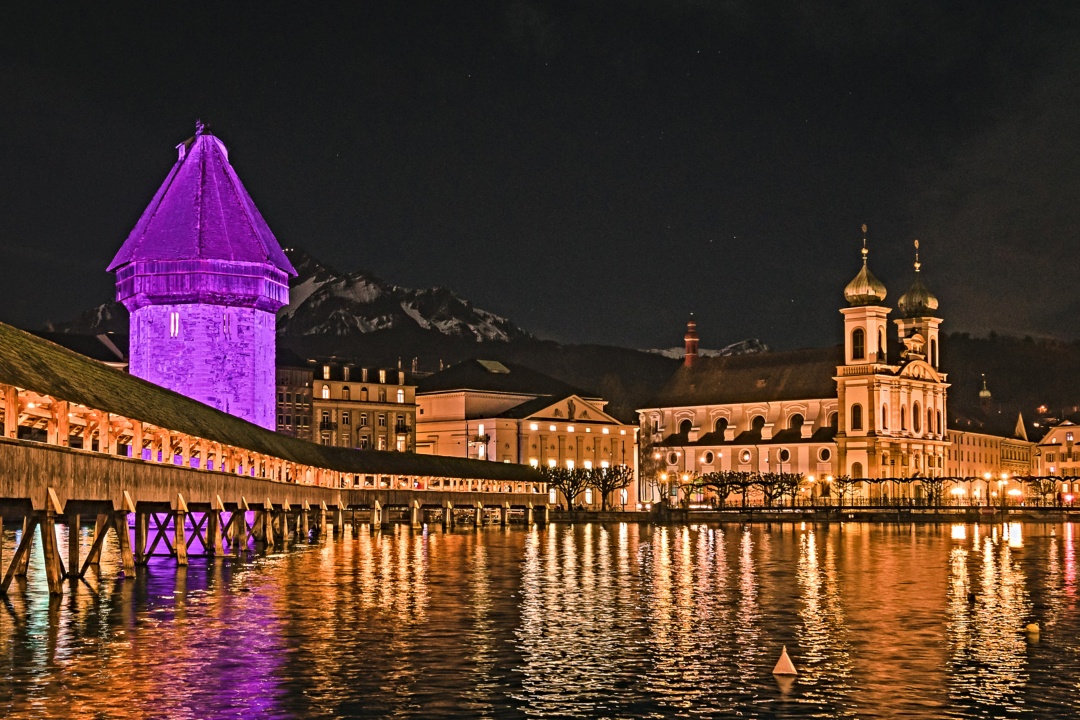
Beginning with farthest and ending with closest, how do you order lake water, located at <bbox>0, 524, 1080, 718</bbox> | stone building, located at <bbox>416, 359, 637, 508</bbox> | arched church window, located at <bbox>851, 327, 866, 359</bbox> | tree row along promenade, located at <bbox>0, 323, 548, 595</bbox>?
arched church window, located at <bbox>851, 327, 866, 359</bbox> < stone building, located at <bbox>416, 359, 637, 508</bbox> < tree row along promenade, located at <bbox>0, 323, 548, 595</bbox> < lake water, located at <bbox>0, 524, 1080, 718</bbox>

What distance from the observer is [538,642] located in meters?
32.9

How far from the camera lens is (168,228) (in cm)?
10119

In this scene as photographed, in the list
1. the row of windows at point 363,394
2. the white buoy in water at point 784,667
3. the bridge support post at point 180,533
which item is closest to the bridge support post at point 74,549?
the bridge support post at point 180,533

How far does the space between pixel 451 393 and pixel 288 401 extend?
1761cm

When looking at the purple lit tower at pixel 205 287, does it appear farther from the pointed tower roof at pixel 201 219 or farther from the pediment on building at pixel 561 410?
the pediment on building at pixel 561 410

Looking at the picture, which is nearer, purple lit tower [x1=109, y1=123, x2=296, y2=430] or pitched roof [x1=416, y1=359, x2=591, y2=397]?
purple lit tower [x1=109, y1=123, x2=296, y2=430]

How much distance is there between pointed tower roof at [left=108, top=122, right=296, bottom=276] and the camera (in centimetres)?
10006

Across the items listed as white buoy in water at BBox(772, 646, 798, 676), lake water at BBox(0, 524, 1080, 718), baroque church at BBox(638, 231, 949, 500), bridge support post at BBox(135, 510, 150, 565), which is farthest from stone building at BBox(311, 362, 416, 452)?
white buoy in water at BBox(772, 646, 798, 676)

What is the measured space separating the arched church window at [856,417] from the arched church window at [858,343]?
579cm

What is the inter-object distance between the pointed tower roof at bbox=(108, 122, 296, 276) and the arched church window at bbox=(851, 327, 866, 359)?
311 feet

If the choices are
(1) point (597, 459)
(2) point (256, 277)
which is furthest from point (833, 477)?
(2) point (256, 277)

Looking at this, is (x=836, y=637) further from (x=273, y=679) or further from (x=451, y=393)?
(x=451, y=393)

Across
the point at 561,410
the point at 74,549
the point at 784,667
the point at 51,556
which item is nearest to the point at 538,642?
the point at 784,667

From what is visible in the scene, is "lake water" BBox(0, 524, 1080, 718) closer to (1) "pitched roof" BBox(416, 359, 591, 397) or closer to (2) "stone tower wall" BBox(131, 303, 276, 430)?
(2) "stone tower wall" BBox(131, 303, 276, 430)
